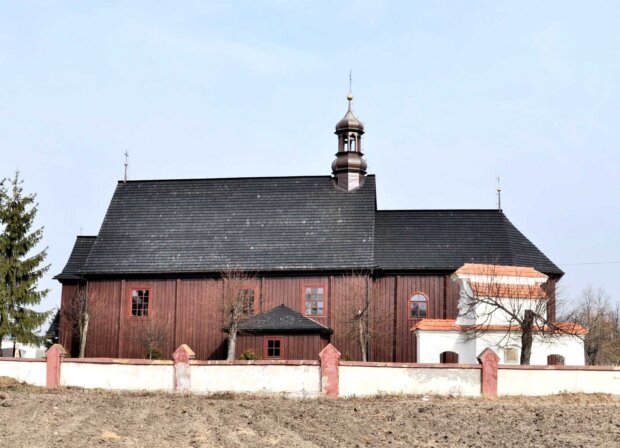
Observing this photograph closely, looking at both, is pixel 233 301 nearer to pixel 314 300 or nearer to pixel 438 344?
pixel 314 300

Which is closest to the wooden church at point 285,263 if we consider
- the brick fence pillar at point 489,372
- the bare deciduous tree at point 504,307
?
the bare deciduous tree at point 504,307

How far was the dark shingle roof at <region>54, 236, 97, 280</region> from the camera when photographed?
44406 mm

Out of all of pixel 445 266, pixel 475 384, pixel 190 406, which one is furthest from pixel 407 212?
pixel 190 406

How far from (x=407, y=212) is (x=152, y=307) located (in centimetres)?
1219

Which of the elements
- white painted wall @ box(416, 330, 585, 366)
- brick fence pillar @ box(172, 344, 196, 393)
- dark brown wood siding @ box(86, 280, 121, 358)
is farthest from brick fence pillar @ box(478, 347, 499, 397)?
dark brown wood siding @ box(86, 280, 121, 358)

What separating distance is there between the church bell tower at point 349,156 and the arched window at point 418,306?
255 inches

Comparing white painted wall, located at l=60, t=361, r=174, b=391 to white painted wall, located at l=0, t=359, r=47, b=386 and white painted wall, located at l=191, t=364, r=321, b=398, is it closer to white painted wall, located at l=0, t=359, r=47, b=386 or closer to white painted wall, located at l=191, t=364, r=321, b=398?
white painted wall, located at l=0, t=359, r=47, b=386

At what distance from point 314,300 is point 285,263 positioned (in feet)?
6.70

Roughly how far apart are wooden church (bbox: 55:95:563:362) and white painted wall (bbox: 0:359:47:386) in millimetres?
9938

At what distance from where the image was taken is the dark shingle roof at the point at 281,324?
38.4 meters

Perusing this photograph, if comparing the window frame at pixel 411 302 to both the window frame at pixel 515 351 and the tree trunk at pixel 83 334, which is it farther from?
the tree trunk at pixel 83 334

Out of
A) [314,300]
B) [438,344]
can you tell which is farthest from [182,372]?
[314,300]

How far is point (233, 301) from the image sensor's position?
40000 mm

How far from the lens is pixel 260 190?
4497 cm
